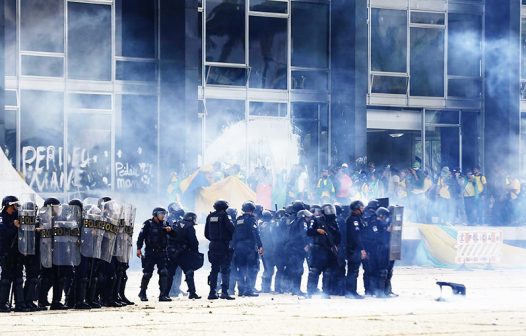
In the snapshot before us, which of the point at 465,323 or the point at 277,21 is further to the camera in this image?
the point at 277,21

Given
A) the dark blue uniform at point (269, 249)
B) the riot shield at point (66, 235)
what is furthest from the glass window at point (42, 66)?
the riot shield at point (66, 235)

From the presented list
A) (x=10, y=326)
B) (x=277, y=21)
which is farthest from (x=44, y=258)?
(x=277, y=21)

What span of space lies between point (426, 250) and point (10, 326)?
16339mm

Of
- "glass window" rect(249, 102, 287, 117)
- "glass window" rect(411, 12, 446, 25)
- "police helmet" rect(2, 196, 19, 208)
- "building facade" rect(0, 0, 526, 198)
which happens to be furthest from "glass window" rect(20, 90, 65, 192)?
"police helmet" rect(2, 196, 19, 208)

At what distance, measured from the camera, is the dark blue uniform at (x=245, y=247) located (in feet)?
73.7

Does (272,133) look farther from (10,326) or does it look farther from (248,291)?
(10,326)

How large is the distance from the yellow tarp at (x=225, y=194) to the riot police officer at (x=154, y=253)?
28.2ft

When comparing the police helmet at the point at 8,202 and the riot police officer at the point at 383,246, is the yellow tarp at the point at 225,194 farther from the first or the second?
the police helmet at the point at 8,202

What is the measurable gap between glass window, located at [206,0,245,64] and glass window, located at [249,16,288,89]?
0.39 metres

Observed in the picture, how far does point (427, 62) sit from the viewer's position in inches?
1554

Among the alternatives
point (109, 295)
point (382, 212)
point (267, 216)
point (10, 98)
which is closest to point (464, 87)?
point (10, 98)

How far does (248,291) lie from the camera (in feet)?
74.0

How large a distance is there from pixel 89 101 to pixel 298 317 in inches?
688

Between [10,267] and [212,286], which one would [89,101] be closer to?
[212,286]
